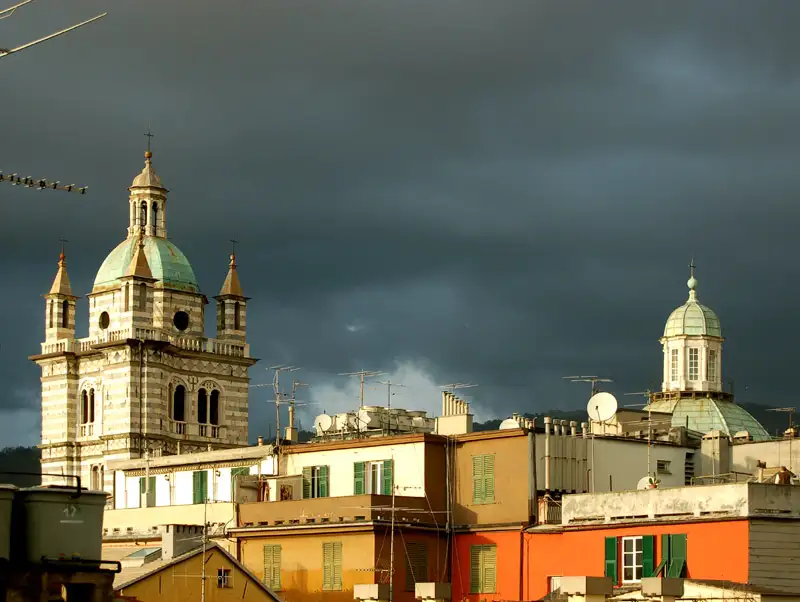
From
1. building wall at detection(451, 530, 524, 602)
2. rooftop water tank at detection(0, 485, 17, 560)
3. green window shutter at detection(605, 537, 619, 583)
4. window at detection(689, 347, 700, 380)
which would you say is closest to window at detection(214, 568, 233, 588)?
building wall at detection(451, 530, 524, 602)

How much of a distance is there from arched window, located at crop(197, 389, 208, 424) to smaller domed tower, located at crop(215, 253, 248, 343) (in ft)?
15.7

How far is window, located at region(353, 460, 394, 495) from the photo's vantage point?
68.1 metres

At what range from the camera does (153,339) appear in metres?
112

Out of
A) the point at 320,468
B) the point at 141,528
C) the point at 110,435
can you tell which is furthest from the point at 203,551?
the point at 110,435

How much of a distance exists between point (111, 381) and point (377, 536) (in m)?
50.2

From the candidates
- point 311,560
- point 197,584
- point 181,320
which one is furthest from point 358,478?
point 181,320

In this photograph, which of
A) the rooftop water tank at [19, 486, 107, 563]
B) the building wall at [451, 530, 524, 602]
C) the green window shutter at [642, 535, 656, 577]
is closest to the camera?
the rooftop water tank at [19, 486, 107, 563]

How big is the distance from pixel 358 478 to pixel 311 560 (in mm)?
4338

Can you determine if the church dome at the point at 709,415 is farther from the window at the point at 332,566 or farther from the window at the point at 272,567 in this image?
the window at the point at 332,566

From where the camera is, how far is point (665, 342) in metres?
98.6

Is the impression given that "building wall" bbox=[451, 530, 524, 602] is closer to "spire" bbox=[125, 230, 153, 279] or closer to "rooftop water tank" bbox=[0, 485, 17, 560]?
"rooftop water tank" bbox=[0, 485, 17, 560]

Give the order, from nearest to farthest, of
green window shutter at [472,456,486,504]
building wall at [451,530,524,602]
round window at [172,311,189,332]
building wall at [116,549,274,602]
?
building wall at [116,549,274,602] → building wall at [451,530,524,602] → green window shutter at [472,456,486,504] → round window at [172,311,189,332]

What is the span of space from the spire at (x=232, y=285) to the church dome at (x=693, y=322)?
3160 centimetres

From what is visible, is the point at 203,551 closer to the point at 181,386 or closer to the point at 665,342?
the point at 665,342
